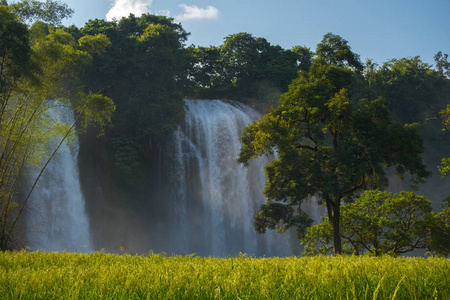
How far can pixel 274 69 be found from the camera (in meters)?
42.8

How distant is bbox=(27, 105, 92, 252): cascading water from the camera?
23.1 m

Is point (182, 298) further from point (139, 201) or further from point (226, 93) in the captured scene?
point (226, 93)

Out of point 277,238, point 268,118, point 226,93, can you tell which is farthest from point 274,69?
point 268,118

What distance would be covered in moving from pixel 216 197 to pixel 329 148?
52.8ft

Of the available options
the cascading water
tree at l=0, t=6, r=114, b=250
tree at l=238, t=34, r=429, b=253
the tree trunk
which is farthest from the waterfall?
the tree trunk

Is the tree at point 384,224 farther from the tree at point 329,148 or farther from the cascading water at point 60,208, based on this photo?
the cascading water at point 60,208

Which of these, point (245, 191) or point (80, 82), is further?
point (245, 191)

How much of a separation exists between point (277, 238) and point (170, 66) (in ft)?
57.9

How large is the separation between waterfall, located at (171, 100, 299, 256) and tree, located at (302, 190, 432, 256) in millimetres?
13713

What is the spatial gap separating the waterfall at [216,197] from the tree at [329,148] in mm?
14332

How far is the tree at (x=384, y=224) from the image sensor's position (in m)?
14.4

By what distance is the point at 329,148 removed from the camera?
15492 mm

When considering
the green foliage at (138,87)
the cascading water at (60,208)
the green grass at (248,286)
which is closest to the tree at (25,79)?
the cascading water at (60,208)

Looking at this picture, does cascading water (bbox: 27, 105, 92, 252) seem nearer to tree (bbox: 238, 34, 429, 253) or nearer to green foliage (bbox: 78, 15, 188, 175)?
green foliage (bbox: 78, 15, 188, 175)
